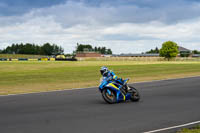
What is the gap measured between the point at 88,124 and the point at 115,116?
128 cm

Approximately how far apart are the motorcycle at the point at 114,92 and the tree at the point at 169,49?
124 metres

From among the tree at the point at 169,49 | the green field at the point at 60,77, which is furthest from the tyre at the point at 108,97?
the tree at the point at 169,49

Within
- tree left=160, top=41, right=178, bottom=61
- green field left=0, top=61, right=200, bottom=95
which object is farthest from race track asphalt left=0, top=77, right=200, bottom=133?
tree left=160, top=41, right=178, bottom=61

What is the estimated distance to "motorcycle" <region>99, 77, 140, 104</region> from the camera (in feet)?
35.6

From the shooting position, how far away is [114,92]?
11.2 metres

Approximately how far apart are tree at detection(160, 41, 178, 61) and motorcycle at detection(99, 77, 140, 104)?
124324 millimetres

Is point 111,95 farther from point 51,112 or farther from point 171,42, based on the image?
point 171,42

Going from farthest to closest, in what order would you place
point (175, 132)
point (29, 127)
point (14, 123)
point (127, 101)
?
point (127, 101) → point (14, 123) → point (29, 127) → point (175, 132)

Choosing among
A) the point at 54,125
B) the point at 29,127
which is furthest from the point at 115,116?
the point at 29,127

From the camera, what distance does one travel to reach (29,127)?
24.0 ft

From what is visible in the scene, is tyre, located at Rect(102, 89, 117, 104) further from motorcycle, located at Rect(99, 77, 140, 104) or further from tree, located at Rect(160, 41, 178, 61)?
tree, located at Rect(160, 41, 178, 61)

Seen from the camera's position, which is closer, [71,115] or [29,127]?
[29,127]

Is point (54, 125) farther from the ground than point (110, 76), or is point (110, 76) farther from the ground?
point (110, 76)

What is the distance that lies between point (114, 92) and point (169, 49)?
12544 centimetres
